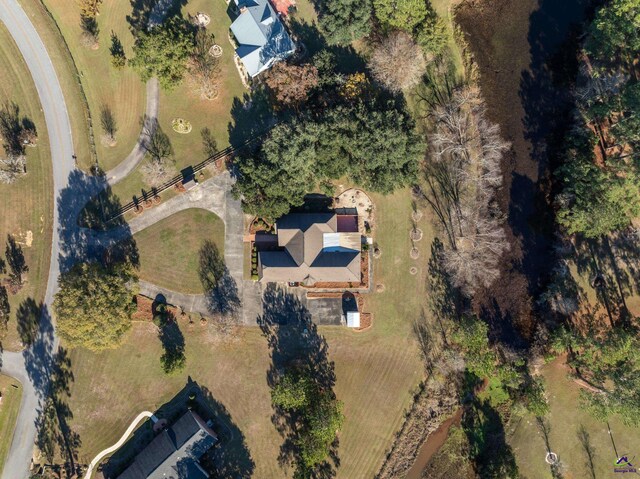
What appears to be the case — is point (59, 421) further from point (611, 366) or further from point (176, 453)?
point (611, 366)

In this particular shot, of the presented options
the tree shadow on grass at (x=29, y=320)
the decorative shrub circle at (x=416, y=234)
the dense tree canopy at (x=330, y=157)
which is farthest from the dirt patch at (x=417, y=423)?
the tree shadow on grass at (x=29, y=320)

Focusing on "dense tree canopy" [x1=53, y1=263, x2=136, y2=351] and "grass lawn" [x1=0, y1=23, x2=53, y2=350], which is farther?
"grass lawn" [x1=0, y1=23, x2=53, y2=350]

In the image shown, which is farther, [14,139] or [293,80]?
[14,139]

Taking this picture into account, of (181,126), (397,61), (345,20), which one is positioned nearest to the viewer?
(345,20)

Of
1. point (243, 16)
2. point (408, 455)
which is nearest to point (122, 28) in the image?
point (243, 16)

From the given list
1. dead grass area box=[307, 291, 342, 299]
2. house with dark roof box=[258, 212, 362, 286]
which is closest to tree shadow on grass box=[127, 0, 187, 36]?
house with dark roof box=[258, 212, 362, 286]

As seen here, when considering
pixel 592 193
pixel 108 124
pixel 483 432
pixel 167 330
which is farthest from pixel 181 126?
pixel 483 432

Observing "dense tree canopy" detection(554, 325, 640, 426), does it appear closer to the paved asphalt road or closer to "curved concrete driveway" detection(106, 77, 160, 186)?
"curved concrete driveway" detection(106, 77, 160, 186)
